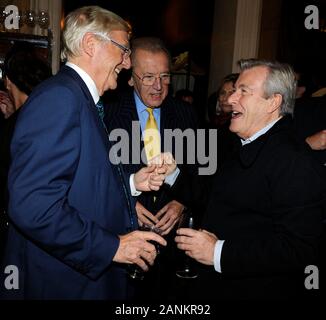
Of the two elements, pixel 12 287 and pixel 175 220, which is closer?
pixel 12 287

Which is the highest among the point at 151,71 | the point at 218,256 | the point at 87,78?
the point at 151,71

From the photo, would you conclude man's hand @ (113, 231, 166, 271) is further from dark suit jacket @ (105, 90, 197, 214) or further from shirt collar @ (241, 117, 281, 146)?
dark suit jacket @ (105, 90, 197, 214)

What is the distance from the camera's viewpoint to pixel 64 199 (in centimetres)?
138

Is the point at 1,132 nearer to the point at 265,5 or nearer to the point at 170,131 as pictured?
the point at 170,131

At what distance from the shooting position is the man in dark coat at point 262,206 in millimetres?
1586

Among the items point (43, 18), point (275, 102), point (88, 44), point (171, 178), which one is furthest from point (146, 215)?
point (43, 18)

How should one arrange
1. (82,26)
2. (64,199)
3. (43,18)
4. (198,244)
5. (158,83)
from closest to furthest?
(64,199)
(82,26)
(198,244)
(158,83)
(43,18)

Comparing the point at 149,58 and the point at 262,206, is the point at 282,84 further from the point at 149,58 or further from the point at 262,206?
the point at 149,58

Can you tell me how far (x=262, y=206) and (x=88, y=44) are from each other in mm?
1080

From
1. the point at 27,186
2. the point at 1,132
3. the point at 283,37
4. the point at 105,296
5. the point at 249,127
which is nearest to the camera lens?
the point at 27,186

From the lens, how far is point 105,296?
1.64m
